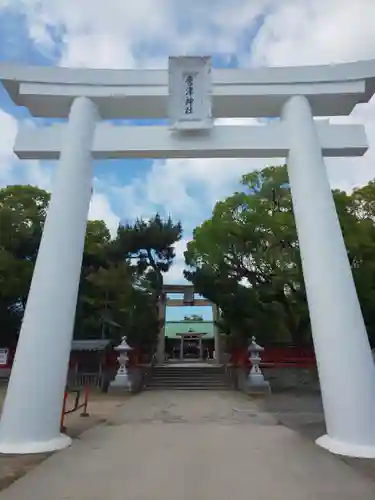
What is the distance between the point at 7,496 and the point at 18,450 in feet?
4.77

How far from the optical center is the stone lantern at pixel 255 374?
13.4m

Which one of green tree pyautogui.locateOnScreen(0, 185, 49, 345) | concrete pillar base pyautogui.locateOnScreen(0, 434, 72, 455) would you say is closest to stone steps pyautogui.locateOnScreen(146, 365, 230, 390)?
green tree pyautogui.locateOnScreen(0, 185, 49, 345)

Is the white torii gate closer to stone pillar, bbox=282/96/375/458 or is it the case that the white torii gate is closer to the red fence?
stone pillar, bbox=282/96/375/458

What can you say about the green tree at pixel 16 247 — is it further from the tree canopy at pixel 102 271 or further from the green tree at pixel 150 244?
the green tree at pixel 150 244

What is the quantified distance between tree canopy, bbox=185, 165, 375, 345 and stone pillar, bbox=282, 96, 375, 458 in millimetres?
8812

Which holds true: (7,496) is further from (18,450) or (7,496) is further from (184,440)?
(184,440)

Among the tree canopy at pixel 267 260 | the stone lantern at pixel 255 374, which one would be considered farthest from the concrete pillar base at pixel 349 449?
the tree canopy at pixel 267 260

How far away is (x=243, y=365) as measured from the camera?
14680 millimetres

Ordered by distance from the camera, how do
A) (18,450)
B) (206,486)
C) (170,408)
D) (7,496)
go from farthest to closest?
(170,408), (18,450), (206,486), (7,496)

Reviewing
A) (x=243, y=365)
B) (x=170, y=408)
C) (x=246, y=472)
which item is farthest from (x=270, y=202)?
(x=246, y=472)

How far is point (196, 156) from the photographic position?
22.6ft

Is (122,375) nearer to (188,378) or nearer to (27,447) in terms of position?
(188,378)

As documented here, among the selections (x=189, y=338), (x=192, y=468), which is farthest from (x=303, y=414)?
(x=189, y=338)

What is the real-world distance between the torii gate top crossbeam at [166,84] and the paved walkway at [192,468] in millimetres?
5336
